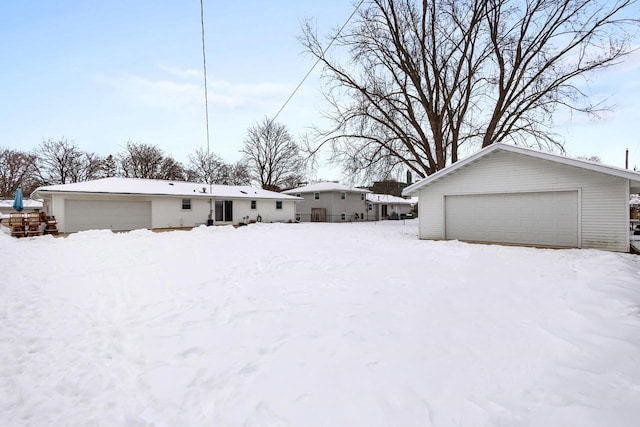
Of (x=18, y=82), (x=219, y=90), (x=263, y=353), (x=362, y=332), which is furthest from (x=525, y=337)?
(x=18, y=82)

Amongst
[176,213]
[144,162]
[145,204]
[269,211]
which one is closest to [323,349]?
[145,204]

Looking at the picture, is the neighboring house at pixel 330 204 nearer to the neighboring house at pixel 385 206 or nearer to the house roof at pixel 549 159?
the neighboring house at pixel 385 206

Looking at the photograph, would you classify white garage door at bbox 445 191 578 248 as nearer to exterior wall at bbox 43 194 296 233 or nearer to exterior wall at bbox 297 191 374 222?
exterior wall at bbox 43 194 296 233

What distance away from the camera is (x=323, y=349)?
3115 mm

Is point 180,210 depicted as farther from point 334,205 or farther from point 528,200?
point 528,200

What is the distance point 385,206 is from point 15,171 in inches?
1842

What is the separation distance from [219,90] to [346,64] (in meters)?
9.00

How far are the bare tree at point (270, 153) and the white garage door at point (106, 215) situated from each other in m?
21.4

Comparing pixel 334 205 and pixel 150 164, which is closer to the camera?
pixel 334 205

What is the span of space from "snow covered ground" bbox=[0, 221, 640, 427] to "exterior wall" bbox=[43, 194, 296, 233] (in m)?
12.3

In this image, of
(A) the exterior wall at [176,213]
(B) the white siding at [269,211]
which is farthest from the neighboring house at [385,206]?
(A) the exterior wall at [176,213]

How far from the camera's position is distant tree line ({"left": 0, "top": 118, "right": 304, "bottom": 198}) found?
33.6 m

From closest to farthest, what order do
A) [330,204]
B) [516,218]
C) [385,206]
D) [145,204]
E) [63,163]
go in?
[516,218] < [145,204] < [330,204] < [63,163] < [385,206]

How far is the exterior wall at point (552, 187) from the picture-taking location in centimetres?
982
